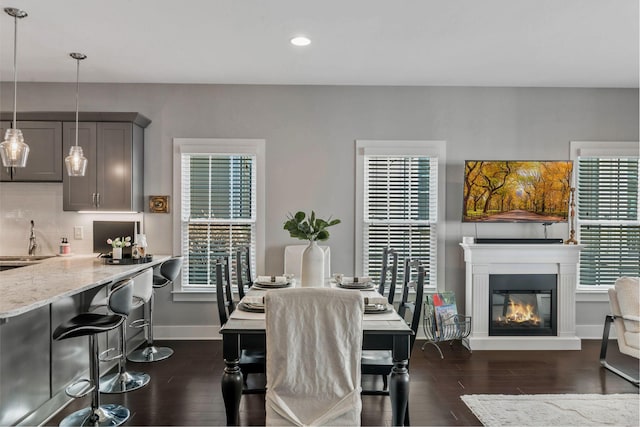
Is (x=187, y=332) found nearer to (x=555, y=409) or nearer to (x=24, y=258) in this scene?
(x=24, y=258)

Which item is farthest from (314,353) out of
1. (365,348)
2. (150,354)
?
(150,354)

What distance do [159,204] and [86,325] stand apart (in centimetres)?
218

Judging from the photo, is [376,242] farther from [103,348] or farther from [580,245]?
[103,348]

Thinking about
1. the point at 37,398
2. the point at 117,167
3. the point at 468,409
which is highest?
the point at 117,167

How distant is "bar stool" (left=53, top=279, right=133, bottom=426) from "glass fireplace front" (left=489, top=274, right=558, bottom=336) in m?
3.44

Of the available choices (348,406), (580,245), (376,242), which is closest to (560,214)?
(580,245)

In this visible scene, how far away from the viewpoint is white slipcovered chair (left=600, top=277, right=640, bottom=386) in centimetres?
356

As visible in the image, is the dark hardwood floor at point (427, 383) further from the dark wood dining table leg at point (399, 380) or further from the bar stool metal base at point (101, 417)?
the dark wood dining table leg at point (399, 380)

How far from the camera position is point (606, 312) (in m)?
4.86

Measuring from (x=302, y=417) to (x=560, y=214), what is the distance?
12.1 feet

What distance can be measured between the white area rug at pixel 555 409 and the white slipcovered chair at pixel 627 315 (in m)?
0.43

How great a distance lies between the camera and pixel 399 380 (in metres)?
2.34

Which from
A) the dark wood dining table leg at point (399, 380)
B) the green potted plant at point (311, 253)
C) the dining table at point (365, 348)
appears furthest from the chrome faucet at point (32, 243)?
the dark wood dining table leg at point (399, 380)

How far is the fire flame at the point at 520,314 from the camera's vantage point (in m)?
4.56
